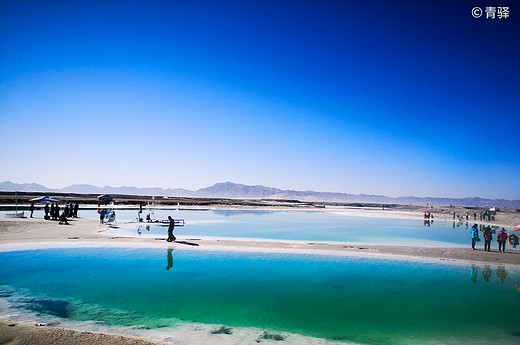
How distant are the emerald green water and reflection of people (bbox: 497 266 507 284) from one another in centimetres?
5

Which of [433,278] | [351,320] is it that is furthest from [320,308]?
[433,278]

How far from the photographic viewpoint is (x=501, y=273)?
16.3 m

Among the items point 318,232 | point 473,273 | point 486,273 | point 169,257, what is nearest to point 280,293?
point 169,257

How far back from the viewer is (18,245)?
20.4 m

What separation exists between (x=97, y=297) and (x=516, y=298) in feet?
53.1

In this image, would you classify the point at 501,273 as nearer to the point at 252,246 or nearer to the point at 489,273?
the point at 489,273

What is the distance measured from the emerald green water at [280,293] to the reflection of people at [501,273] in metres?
0.05

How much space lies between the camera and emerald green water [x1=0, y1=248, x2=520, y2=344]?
9.47 meters

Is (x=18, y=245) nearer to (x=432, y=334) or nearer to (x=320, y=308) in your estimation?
(x=320, y=308)

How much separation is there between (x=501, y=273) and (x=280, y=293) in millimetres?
12302

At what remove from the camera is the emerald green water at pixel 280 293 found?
9469mm

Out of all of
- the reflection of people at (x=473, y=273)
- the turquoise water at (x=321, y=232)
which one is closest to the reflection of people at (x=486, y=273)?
the reflection of people at (x=473, y=273)

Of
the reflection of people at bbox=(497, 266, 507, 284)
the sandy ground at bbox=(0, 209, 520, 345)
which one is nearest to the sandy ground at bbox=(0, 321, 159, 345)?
the sandy ground at bbox=(0, 209, 520, 345)

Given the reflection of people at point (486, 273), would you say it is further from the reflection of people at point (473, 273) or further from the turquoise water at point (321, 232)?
the turquoise water at point (321, 232)
